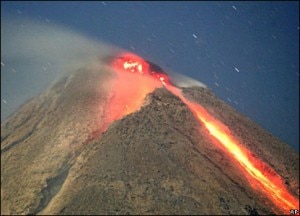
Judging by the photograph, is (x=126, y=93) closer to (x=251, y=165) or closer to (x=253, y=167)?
(x=251, y=165)

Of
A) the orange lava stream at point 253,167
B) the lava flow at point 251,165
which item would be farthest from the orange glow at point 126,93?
the orange lava stream at point 253,167

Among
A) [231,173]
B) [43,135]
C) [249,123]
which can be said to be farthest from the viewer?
[249,123]

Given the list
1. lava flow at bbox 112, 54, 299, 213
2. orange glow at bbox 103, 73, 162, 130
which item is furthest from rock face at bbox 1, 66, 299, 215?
lava flow at bbox 112, 54, 299, 213

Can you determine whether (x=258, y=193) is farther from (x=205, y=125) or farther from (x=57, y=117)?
(x=57, y=117)

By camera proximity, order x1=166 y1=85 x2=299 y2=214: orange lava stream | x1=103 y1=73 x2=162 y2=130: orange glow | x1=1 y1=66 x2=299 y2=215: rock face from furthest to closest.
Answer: x1=103 y1=73 x2=162 y2=130: orange glow < x1=166 y1=85 x2=299 y2=214: orange lava stream < x1=1 y1=66 x2=299 y2=215: rock face

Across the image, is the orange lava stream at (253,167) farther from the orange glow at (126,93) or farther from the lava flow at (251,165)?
the orange glow at (126,93)

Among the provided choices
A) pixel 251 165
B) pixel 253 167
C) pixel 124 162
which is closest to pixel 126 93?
pixel 124 162

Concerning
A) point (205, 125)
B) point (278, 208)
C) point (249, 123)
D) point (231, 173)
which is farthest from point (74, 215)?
point (249, 123)

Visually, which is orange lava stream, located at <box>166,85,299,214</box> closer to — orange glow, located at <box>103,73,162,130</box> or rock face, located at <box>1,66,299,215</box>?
rock face, located at <box>1,66,299,215</box>
